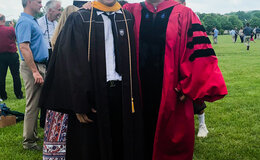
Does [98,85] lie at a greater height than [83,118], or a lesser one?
greater

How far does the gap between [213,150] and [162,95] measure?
6.01 ft

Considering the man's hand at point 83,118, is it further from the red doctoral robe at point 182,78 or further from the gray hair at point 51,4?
the gray hair at point 51,4

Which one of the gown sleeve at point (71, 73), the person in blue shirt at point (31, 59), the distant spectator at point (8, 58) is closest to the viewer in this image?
the gown sleeve at point (71, 73)

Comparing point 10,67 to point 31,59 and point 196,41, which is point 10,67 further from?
point 196,41

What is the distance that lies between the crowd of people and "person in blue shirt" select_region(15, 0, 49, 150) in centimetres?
138

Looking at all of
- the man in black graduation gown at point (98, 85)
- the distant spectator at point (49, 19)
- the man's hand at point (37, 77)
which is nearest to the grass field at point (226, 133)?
the distant spectator at point (49, 19)

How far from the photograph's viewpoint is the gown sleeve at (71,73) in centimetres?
226

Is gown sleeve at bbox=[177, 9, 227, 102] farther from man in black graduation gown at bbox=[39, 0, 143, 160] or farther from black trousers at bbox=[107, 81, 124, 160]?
black trousers at bbox=[107, 81, 124, 160]

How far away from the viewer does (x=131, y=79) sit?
2.46 meters

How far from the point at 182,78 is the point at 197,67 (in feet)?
0.63

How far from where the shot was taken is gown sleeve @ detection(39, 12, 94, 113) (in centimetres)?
226

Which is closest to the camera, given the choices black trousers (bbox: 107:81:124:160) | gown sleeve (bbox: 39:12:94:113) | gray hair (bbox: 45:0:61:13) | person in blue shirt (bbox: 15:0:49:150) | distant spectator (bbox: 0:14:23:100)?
gown sleeve (bbox: 39:12:94:113)

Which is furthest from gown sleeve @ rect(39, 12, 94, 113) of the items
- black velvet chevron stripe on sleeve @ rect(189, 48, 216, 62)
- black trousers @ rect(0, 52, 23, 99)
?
black trousers @ rect(0, 52, 23, 99)

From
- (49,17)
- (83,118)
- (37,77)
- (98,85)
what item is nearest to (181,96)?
(98,85)
